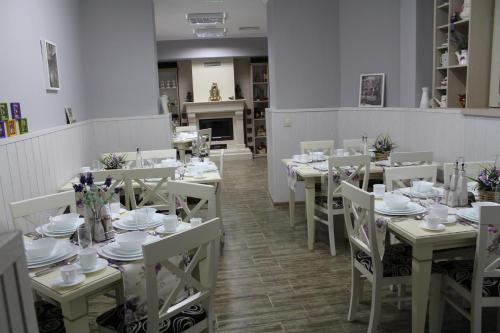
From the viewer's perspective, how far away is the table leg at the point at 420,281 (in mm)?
1984

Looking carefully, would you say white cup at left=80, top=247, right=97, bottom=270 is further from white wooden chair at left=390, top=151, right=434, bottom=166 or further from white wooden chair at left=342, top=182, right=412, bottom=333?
white wooden chair at left=390, top=151, right=434, bottom=166

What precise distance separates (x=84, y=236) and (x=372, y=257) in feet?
4.84

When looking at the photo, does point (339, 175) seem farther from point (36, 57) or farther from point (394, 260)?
point (36, 57)

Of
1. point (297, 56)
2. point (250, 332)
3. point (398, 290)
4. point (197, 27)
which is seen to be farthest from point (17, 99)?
point (197, 27)

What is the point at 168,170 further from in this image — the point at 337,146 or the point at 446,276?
the point at 337,146

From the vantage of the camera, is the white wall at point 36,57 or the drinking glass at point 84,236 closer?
the drinking glass at point 84,236

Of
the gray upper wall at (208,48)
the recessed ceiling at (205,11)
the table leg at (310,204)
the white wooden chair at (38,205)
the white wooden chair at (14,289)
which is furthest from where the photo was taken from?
the gray upper wall at (208,48)

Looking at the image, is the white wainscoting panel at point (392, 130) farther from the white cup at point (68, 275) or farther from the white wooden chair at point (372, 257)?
the white cup at point (68, 275)

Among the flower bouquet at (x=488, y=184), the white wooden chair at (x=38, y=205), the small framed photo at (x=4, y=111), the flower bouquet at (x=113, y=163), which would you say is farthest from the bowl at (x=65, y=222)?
the flower bouquet at (x=488, y=184)

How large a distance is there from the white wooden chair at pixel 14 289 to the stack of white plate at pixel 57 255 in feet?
3.45

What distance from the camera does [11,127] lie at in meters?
2.74

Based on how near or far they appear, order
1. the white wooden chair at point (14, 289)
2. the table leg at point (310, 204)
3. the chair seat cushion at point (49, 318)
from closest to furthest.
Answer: the white wooden chair at point (14, 289) < the chair seat cushion at point (49, 318) < the table leg at point (310, 204)

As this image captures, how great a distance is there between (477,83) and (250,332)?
9.43 feet

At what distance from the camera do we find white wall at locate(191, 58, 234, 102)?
974 cm
